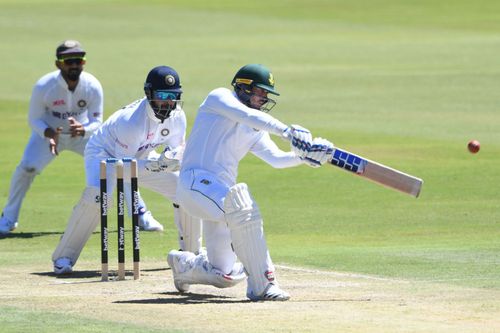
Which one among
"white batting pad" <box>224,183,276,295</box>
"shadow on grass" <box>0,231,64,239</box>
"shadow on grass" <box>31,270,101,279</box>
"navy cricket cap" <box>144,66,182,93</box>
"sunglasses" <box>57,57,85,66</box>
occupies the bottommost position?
"shadow on grass" <box>0,231,64,239</box>

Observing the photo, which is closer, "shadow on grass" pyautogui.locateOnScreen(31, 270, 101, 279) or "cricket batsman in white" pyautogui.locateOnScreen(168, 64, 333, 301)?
"cricket batsman in white" pyautogui.locateOnScreen(168, 64, 333, 301)

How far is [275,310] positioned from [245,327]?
72 cm

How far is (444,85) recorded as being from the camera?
27.4 meters

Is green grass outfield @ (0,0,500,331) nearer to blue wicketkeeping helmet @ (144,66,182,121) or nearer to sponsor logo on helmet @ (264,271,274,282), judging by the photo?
sponsor logo on helmet @ (264,271,274,282)

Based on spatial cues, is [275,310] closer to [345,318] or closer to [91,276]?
[345,318]

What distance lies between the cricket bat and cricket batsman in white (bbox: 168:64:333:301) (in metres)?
0.13

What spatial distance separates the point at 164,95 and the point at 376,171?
2228 millimetres

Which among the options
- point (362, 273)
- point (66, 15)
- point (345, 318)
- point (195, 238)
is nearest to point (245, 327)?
point (345, 318)

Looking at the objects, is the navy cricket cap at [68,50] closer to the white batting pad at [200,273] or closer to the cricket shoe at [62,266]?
the cricket shoe at [62,266]

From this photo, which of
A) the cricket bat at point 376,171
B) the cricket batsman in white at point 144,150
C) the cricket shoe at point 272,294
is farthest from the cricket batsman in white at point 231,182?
the cricket batsman in white at point 144,150

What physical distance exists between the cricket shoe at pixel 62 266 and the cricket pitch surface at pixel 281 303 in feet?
0.21

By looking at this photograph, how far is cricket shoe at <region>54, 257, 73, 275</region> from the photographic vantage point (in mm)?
10555

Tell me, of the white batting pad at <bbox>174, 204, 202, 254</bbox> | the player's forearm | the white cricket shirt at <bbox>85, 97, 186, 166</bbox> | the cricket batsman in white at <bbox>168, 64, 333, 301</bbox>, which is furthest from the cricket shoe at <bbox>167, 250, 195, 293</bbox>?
the player's forearm

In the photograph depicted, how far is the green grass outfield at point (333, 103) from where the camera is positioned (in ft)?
40.4
